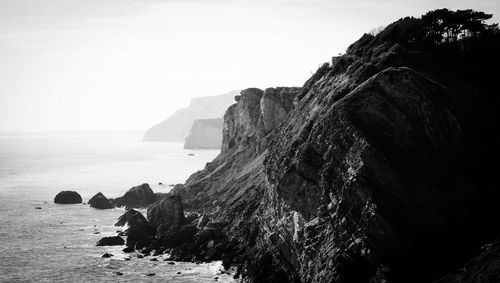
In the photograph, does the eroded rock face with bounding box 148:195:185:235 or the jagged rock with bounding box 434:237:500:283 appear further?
the eroded rock face with bounding box 148:195:185:235

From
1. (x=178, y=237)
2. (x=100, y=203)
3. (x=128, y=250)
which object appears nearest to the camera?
(x=128, y=250)

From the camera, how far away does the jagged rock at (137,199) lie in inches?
4985

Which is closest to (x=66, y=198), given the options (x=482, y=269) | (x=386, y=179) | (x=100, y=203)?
(x=100, y=203)

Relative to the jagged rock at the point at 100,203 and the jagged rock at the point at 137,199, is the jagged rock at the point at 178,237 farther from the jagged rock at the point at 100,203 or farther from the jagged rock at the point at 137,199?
the jagged rock at the point at 100,203

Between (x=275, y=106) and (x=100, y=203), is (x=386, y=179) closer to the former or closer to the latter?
(x=275, y=106)

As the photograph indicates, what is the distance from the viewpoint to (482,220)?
172 ft

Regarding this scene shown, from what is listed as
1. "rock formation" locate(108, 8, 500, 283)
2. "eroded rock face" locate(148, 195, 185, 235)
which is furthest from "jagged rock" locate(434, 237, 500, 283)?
"eroded rock face" locate(148, 195, 185, 235)

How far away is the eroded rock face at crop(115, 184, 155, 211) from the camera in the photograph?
12662 cm

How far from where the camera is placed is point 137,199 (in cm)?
12744

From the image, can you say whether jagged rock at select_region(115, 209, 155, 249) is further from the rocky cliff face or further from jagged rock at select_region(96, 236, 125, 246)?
the rocky cliff face

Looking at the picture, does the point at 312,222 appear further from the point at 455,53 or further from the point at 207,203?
the point at 207,203

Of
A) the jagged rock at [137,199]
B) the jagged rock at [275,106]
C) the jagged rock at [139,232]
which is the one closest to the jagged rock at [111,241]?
the jagged rock at [139,232]

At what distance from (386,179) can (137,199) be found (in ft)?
285

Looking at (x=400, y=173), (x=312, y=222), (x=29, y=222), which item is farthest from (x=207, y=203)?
(x=400, y=173)
